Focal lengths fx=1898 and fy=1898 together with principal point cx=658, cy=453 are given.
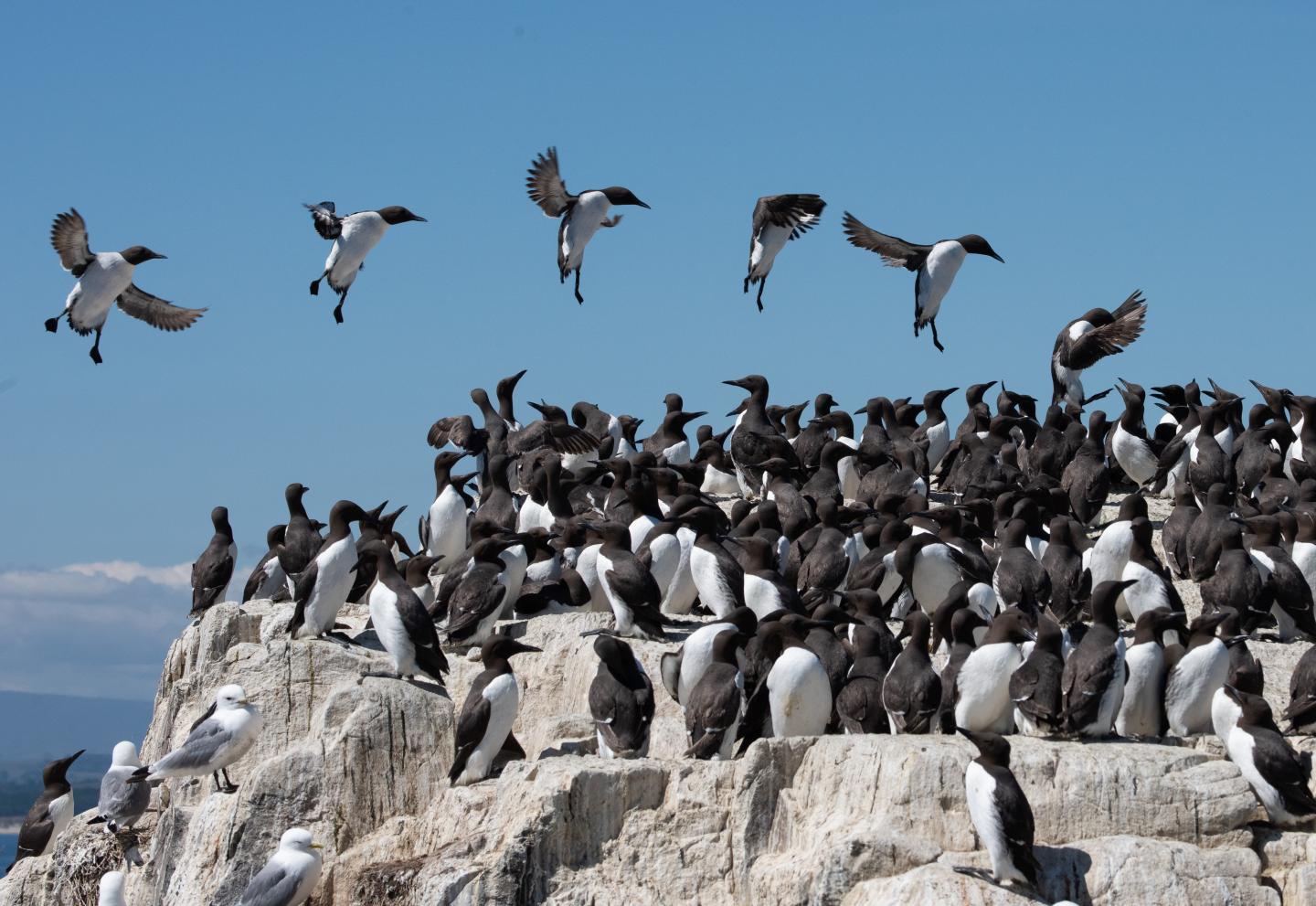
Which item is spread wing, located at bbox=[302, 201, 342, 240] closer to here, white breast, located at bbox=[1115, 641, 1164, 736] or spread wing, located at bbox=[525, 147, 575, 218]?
spread wing, located at bbox=[525, 147, 575, 218]

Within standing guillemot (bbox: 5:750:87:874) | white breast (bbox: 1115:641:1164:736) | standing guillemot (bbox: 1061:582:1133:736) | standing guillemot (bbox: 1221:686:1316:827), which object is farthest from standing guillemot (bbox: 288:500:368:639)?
standing guillemot (bbox: 1221:686:1316:827)

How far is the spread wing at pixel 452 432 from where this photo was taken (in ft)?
71.6

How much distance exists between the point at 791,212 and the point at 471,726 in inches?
470

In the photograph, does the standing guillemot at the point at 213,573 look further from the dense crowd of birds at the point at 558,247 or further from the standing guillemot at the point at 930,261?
the standing guillemot at the point at 930,261

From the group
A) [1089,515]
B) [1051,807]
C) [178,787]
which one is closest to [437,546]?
[178,787]

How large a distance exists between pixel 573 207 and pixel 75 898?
10.3 metres

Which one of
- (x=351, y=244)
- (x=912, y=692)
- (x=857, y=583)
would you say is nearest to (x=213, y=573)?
(x=351, y=244)

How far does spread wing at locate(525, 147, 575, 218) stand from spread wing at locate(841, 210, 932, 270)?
3.68 metres

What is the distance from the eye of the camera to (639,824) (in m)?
11.5

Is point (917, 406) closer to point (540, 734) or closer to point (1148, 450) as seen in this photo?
point (1148, 450)

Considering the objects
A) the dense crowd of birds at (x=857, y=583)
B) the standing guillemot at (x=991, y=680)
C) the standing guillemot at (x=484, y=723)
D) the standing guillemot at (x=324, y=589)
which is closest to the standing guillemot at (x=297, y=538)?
the dense crowd of birds at (x=857, y=583)

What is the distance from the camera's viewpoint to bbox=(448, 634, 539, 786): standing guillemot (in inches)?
495

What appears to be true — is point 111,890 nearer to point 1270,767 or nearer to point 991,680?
point 991,680

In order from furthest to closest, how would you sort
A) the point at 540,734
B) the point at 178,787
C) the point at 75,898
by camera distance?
the point at 75,898 < the point at 178,787 < the point at 540,734
